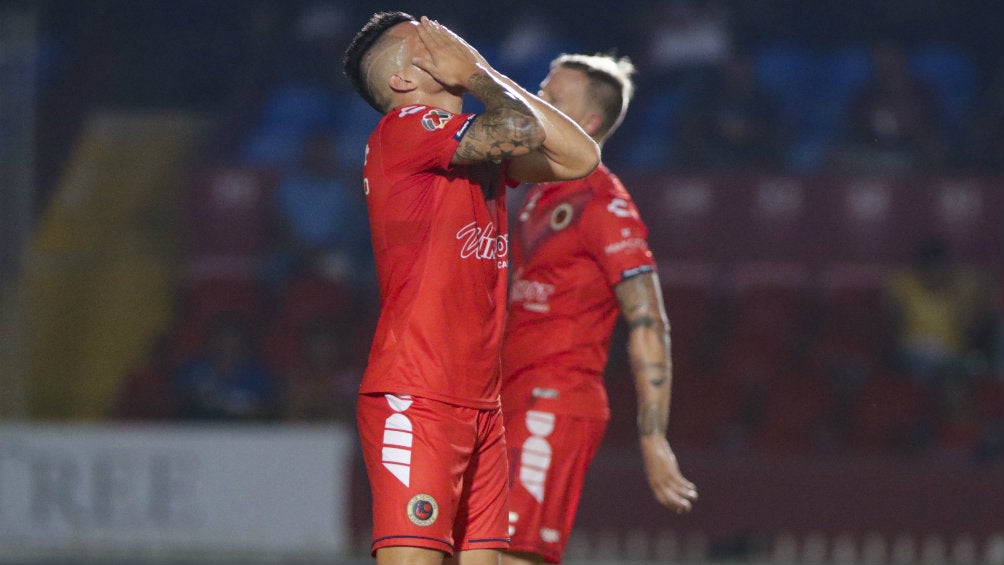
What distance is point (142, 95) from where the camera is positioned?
1326 centimetres

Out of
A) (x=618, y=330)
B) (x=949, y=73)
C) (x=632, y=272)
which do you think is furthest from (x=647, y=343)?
(x=949, y=73)

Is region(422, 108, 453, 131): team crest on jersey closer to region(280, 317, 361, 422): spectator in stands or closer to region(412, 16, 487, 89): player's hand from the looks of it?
region(412, 16, 487, 89): player's hand

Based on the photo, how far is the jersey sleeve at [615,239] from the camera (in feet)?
13.6

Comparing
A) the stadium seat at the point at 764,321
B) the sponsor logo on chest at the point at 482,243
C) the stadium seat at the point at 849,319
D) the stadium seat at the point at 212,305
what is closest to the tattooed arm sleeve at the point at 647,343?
the sponsor logo on chest at the point at 482,243

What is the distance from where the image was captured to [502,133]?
3271 mm

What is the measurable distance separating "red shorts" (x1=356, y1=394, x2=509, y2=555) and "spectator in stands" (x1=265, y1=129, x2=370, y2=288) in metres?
6.94

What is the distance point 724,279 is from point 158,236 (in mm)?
4433

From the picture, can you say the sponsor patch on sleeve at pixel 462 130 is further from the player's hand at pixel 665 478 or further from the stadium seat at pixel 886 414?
the stadium seat at pixel 886 414

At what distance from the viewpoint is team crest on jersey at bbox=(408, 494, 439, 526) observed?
3303mm

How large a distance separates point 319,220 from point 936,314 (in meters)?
4.48

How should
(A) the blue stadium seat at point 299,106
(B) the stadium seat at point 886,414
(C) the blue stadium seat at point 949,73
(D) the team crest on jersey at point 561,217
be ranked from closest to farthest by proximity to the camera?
(D) the team crest on jersey at point 561,217 < (B) the stadium seat at point 886,414 < (C) the blue stadium seat at point 949,73 < (A) the blue stadium seat at point 299,106

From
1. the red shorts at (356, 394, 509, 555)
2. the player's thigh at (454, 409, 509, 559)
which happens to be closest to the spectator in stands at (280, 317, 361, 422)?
the player's thigh at (454, 409, 509, 559)

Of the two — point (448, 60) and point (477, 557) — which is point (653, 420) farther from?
point (448, 60)

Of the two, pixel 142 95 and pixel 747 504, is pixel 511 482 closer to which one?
pixel 747 504
